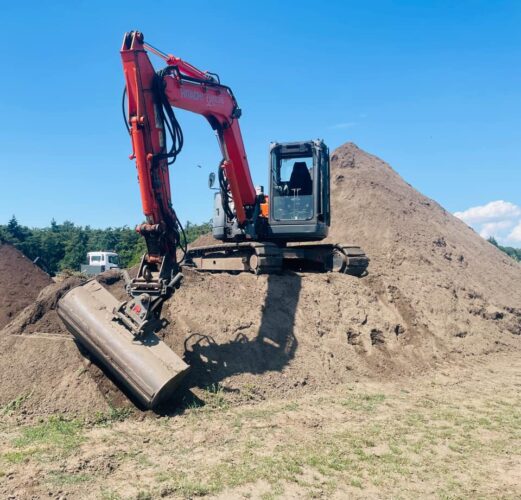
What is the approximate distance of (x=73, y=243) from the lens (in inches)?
1487

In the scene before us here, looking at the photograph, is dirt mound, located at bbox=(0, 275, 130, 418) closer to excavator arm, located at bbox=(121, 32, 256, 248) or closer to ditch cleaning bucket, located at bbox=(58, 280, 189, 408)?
ditch cleaning bucket, located at bbox=(58, 280, 189, 408)

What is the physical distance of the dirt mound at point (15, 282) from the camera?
12186 mm

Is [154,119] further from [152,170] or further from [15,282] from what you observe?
[15,282]

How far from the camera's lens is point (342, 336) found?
9586 mm

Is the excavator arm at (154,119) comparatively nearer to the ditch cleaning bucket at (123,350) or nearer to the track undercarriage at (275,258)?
the ditch cleaning bucket at (123,350)

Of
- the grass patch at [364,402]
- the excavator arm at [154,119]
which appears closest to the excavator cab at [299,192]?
the excavator arm at [154,119]

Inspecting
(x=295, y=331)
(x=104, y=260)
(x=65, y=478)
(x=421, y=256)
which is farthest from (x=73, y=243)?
(x=65, y=478)

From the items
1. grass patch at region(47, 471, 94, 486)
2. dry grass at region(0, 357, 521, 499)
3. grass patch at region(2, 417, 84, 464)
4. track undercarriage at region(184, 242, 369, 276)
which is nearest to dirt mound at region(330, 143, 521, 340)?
track undercarriage at region(184, 242, 369, 276)

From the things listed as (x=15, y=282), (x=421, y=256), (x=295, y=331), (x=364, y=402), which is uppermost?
(x=421, y=256)

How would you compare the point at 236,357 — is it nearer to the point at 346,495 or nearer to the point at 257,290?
the point at 257,290

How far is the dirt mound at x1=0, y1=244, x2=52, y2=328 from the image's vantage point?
12186 mm

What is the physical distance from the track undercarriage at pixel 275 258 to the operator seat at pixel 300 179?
132 cm

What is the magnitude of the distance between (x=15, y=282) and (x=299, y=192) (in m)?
7.75

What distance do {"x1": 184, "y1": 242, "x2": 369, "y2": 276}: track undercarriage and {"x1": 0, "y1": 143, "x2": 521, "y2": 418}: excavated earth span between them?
36 cm
